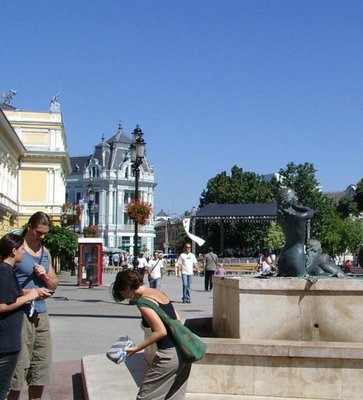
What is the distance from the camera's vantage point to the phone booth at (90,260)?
31.4 meters

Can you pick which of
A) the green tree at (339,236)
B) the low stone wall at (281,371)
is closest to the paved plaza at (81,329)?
the low stone wall at (281,371)

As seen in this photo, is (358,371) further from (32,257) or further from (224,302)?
(32,257)

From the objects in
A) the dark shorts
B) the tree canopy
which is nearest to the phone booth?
the dark shorts

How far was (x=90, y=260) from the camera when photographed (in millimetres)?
31812

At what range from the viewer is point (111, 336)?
42.1 ft

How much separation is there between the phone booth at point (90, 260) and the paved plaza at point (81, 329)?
A: 7663 millimetres

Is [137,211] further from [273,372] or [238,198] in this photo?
[238,198]

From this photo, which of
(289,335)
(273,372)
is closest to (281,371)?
(273,372)

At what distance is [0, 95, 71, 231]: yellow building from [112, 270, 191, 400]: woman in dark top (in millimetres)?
56026

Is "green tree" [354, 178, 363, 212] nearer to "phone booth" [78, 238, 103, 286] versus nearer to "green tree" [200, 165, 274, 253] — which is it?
"green tree" [200, 165, 274, 253]

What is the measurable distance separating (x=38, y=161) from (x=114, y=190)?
211 feet

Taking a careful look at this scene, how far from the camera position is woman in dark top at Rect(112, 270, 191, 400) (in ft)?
15.6

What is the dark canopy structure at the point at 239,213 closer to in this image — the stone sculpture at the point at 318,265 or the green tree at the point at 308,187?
the green tree at the point at 308,187

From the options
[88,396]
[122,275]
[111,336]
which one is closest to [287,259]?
[88,396]
